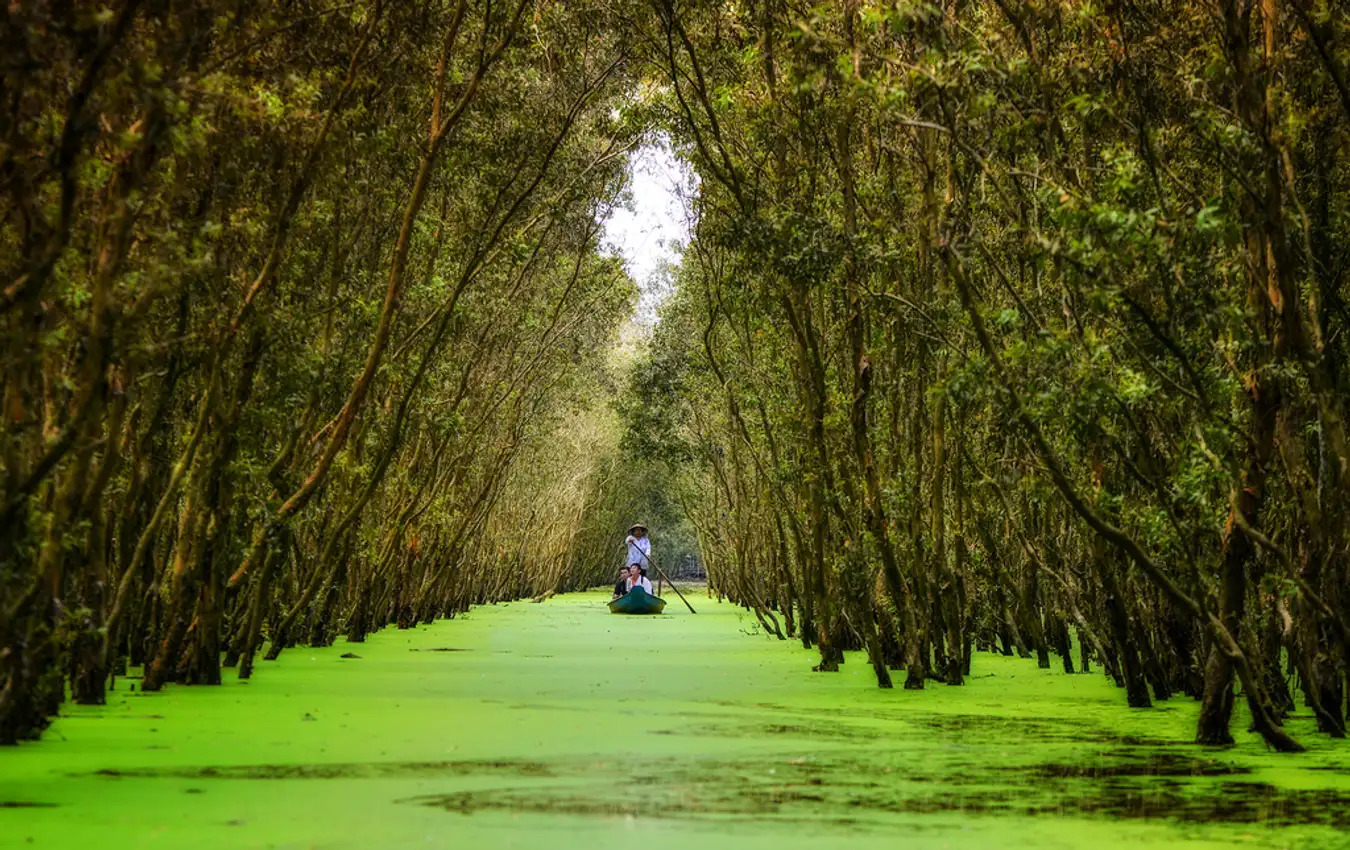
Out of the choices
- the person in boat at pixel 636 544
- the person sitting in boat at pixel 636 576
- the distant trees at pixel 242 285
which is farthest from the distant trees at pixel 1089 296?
the person sitting in boat at pixel 636 576

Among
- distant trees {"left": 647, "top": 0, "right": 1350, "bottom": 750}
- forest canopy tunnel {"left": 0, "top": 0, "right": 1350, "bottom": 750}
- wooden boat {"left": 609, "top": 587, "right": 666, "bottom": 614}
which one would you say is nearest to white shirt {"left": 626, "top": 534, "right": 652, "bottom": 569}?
wooden boat {"left": 609, "top": 587, "right": 666, "bottom": 614}

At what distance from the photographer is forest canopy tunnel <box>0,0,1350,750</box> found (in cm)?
800

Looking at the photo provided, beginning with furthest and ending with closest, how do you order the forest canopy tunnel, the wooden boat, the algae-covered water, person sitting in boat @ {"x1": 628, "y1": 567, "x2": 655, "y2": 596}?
person sitting in boat @ {"x1": 628, "y1": 567, "x2": 655, "y2": 596}
the wooden boat
the forest canopy tunnel
the algae-covered water

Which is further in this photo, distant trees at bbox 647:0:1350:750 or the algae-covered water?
distant trees at bbox 647:0:1350:750

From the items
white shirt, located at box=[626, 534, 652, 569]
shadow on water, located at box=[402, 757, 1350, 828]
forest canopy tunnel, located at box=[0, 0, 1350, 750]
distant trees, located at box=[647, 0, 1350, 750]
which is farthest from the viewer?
white shirt, located at box=[626, 534, 652, 569]

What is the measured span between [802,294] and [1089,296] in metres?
5.82

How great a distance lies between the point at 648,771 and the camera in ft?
26.2

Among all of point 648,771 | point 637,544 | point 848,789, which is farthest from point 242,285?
point 637,544

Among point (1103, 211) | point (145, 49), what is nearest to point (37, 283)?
point (145, 49)

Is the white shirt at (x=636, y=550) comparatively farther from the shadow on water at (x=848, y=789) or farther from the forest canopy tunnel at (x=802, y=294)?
the shadow on water at (x=848, y=789)

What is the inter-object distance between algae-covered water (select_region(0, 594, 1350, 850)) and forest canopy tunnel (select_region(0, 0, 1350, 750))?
70 cm

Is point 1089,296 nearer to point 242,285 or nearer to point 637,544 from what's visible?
point 242,285

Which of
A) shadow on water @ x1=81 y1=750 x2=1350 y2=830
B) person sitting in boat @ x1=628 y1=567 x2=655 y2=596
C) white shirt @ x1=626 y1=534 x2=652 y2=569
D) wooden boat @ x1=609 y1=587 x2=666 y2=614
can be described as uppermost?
white shirt @ x1=626 y1=534 x2=652 y2=569

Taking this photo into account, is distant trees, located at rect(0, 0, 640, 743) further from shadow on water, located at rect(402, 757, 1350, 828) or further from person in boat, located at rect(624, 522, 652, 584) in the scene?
person in boat, located at rect(624, 522, 652, 584)
